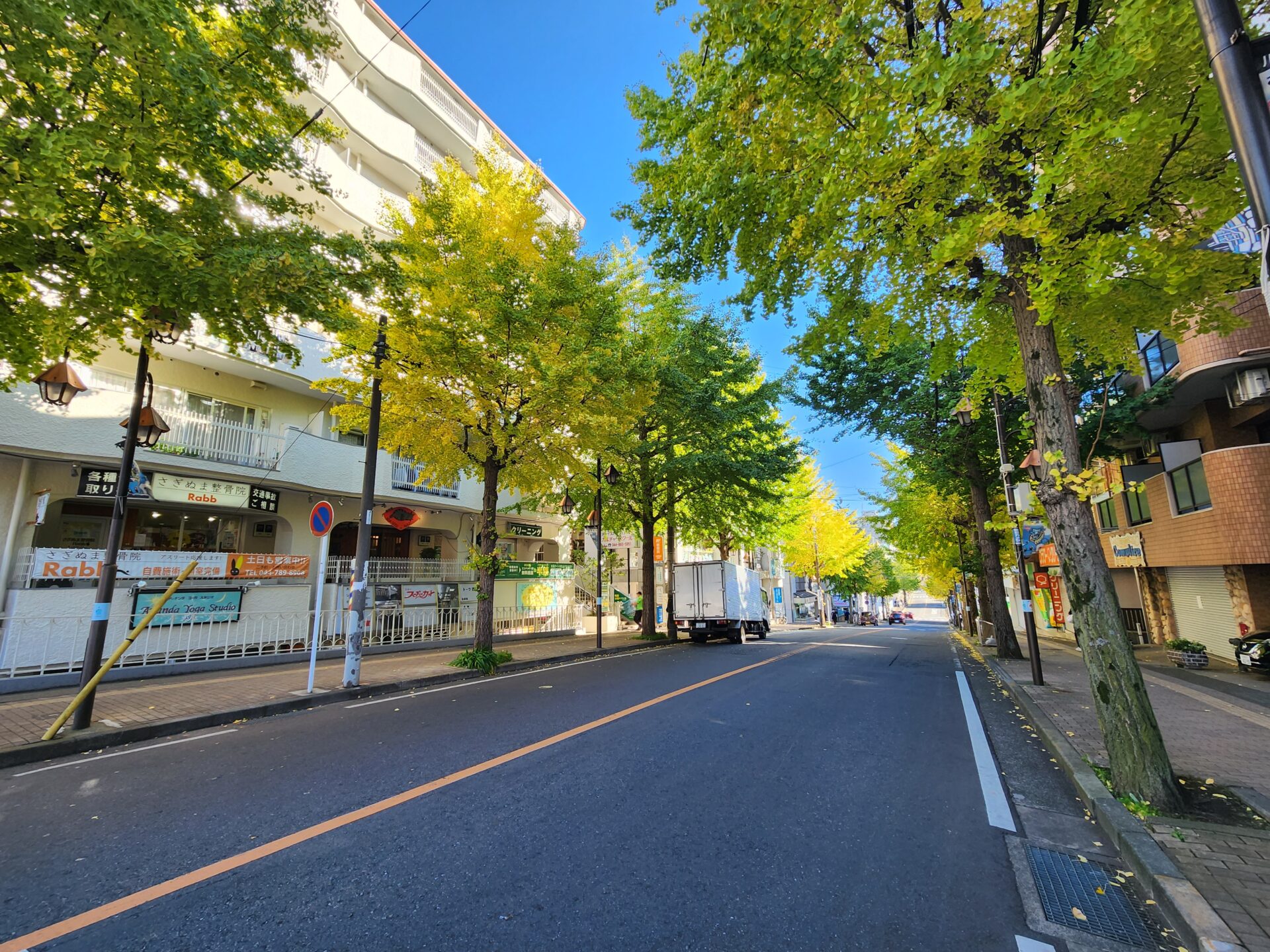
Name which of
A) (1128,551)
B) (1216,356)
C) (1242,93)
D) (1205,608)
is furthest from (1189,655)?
(1242,93)

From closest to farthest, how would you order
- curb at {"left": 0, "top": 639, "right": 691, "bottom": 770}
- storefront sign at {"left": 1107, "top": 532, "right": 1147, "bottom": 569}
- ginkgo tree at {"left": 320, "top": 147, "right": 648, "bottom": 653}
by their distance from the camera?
1. curb at {"left": 0, "top": 639, "right": 691, "bottom": 770}
2. ginkgo tree at {"left": 320, "top": 147, "right": 648, "bottom": 653}
3. storefront sign at {"left": 1107, "top": 532, "right": 1147, "bottom": 569}

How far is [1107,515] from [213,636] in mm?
29076

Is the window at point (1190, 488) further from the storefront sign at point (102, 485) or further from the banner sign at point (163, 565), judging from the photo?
the storefront sign at point (102, 485)

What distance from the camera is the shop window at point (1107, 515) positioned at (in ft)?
66.3

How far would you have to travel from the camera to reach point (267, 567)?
1291 centimetres

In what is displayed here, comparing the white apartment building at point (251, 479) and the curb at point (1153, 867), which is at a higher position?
the white apartment building at point (251, 479)

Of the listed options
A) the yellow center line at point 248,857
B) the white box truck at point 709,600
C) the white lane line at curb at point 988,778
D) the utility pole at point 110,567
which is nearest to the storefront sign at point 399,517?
the white box truck at point 709,600

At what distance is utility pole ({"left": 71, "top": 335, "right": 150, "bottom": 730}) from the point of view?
6383 millimetres

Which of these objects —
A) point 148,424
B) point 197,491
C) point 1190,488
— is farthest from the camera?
point 1190,488

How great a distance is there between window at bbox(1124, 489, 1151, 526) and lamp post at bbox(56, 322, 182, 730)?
77.8 feet

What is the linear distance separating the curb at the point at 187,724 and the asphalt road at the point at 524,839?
383mm

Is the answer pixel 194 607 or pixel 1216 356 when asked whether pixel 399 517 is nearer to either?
pixel 194 607

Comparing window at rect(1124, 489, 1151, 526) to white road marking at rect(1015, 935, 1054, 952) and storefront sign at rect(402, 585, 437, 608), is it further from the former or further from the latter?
storefront sign at rect(402, 585, 437, 608)

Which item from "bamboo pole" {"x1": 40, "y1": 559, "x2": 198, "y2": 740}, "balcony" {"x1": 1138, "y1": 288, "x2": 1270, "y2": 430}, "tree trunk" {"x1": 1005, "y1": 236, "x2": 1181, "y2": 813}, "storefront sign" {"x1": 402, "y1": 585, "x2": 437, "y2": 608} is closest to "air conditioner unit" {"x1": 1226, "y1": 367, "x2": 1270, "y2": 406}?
"balcony" {"x1": 1138, "y1": 288, "x2": 1270, "y2": 430}
